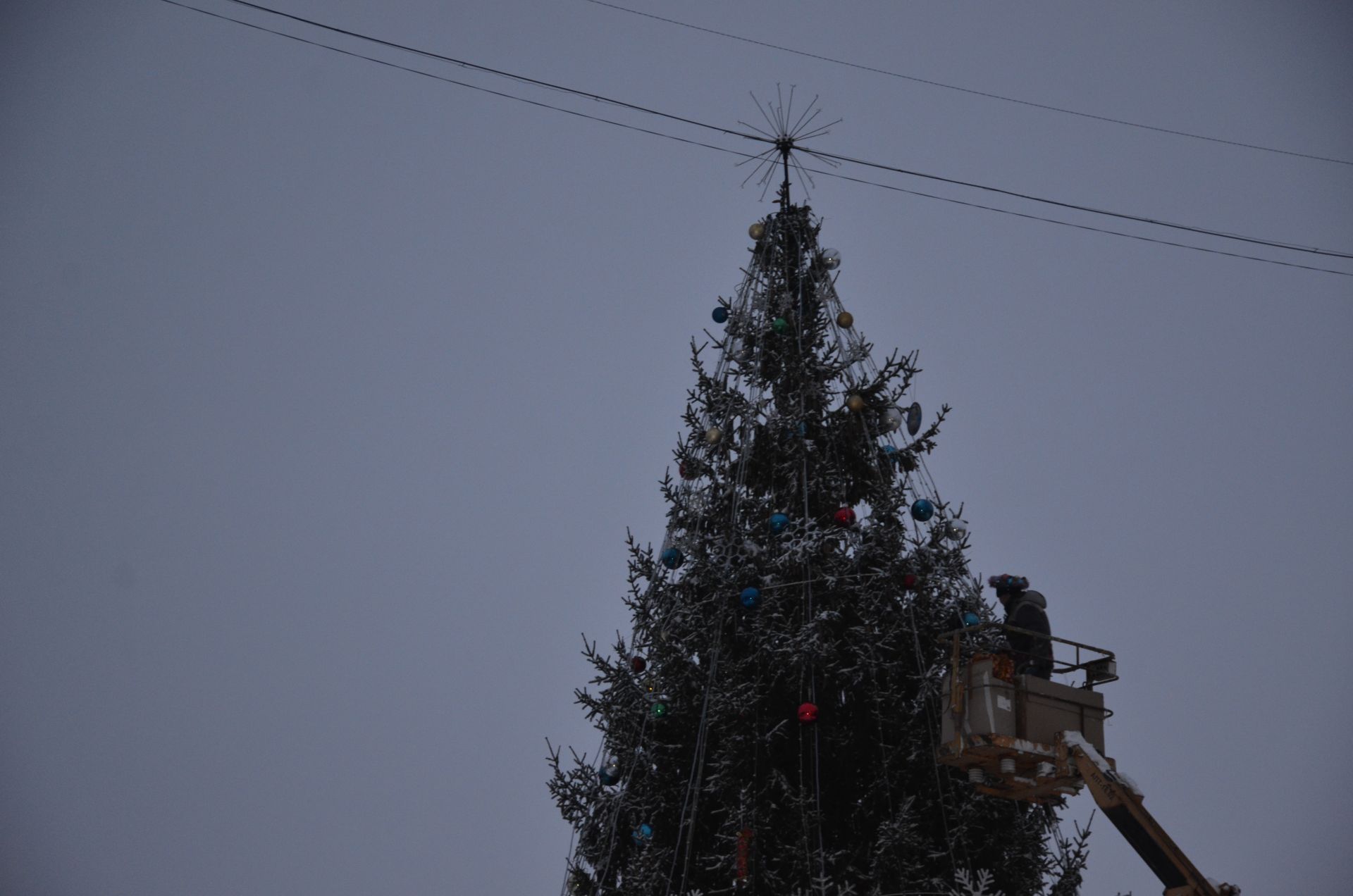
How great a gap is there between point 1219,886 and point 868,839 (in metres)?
2.32

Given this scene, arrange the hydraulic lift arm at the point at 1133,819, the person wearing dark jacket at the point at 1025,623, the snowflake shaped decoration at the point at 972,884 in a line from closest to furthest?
the hydraulic lift arm at the point at 1133,819 < the snowflake shaped decoration at the point at 972,884 < the person wearing dark jacket at the point at 1025,623

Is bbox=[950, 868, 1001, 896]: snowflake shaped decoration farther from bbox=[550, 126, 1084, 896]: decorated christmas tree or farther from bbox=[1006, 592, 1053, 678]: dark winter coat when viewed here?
bbox=[1006, 592, 1053, 678]: dark winter coat

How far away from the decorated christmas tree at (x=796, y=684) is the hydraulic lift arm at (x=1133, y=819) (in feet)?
1.98

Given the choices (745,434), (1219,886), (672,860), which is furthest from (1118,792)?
(745,434)

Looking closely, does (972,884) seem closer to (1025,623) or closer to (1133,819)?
(1133,819)

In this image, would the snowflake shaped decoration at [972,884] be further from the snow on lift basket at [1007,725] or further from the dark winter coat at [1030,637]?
the dark winter coat at [1030,637]

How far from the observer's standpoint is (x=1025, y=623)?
855 cm

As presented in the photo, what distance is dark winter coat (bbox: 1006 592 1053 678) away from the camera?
8.29m

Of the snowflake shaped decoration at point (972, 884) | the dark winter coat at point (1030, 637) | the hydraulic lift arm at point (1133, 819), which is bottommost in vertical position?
the snowflake shaped decoration at point (972, 884)

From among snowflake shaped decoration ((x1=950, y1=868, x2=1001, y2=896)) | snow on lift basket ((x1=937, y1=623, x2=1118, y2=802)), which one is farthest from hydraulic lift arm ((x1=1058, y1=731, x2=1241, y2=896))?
snowflake shaped decoration ((x1=950, y1=868, x2=1001, y2=896))

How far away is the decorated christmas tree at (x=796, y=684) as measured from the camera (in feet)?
26.3

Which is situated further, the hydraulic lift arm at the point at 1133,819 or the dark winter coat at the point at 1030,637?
the dark winter coat at the point at 1030,637

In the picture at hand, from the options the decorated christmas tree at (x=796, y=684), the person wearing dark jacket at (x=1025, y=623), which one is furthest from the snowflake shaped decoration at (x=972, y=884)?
the person wearing dark jacket at (x=1025, y=623)

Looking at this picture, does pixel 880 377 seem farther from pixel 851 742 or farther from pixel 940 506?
pixel 851 742
